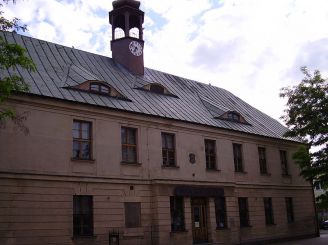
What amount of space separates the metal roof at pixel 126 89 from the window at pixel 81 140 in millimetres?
1180

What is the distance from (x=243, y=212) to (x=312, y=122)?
24.1ft

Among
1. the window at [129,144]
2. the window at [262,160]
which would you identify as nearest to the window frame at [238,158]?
the window at [262,160]

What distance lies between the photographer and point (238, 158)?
29.7 metres

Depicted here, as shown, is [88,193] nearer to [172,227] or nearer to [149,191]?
[149,191]

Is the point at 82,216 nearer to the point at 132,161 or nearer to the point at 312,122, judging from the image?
the point at 132,161

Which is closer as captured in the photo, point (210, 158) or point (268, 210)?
point (210, 158)

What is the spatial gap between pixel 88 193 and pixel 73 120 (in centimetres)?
355

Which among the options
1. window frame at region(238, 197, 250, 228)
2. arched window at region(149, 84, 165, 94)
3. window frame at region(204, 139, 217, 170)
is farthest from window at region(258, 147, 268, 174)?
arched window at region(149, 84, 165, 94)

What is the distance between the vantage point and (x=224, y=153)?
2830 cm

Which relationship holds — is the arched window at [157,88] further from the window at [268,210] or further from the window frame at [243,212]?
the window at [268,210]

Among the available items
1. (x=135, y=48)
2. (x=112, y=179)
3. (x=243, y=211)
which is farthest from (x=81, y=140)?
(x=243, y=211)

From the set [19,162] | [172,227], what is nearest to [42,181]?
[19,162]

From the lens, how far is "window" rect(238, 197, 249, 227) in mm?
28428

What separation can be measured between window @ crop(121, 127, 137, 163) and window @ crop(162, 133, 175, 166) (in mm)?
2091
